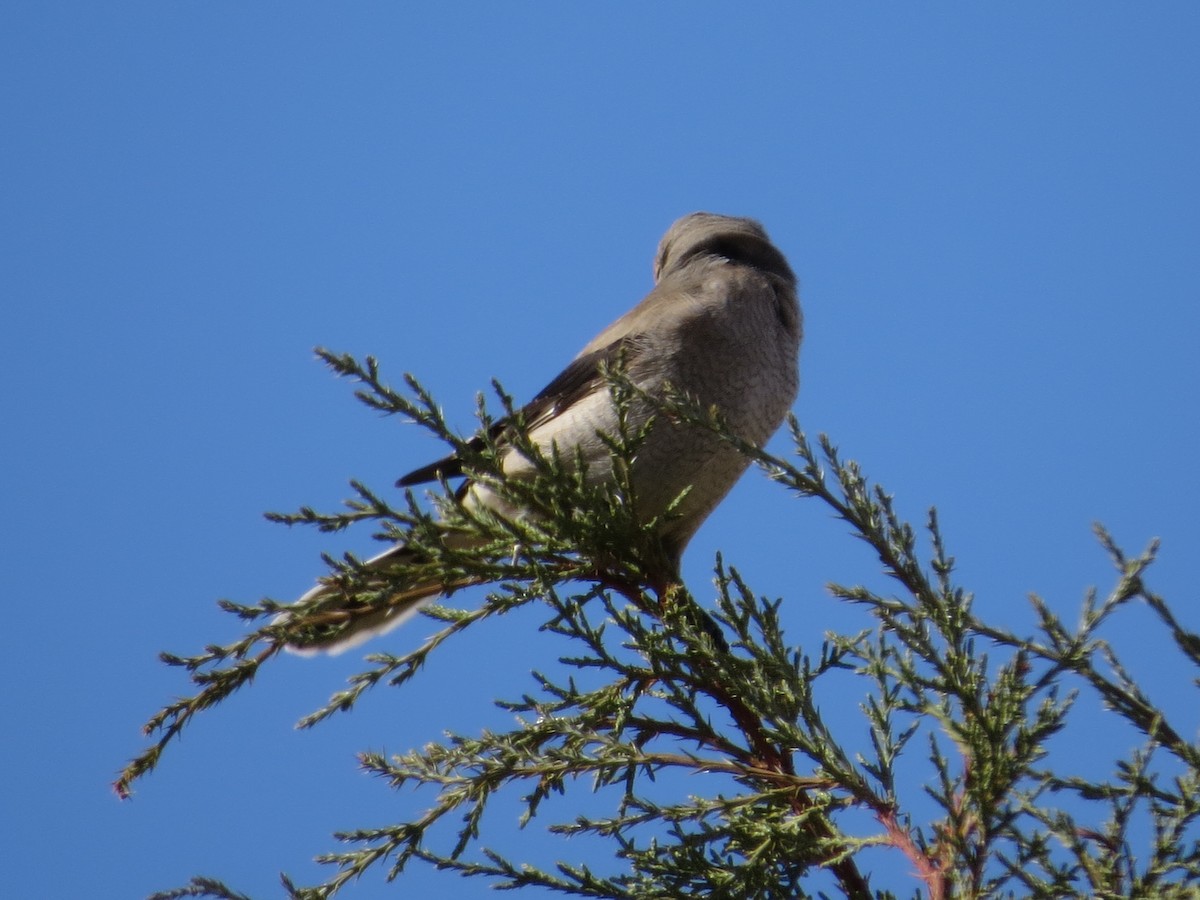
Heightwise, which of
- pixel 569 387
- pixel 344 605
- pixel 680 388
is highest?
pixel 569 387

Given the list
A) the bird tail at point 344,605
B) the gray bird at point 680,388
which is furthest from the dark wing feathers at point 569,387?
the bird tail at point 344,605

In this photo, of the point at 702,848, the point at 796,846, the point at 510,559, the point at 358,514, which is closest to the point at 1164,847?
the point at 796,846

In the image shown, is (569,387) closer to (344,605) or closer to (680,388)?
(680,388)

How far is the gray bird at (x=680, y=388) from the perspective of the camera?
4.20 meters

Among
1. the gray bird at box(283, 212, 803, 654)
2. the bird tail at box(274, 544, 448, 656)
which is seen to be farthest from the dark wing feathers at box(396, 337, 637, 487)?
the bird tail at box(274, 544, 448, 656)

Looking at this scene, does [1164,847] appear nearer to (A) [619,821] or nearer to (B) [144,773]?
(A) [619,821]

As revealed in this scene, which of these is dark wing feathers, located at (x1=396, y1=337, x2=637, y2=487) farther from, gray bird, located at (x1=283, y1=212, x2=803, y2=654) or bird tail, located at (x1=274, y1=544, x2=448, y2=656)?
bird tail, located at (x1=274, y1=544, x2=448, y2=656)

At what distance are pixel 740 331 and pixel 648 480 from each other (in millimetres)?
741

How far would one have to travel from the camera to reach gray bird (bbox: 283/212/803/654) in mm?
4203

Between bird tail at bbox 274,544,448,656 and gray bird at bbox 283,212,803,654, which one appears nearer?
bird tail at bbox 274,544,448,656

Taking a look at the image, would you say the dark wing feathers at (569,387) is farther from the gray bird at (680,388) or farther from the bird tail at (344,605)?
the bird tail at (344,605)

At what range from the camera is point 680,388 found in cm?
430

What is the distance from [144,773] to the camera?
9.09ft

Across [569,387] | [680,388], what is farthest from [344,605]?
[569,387]
